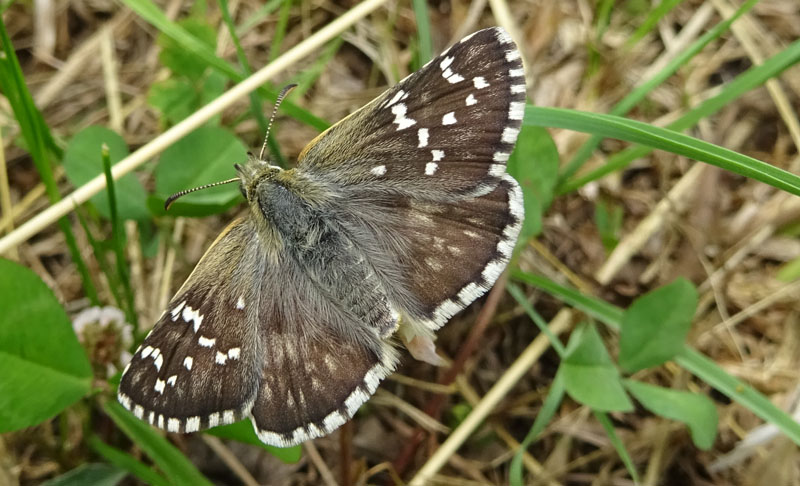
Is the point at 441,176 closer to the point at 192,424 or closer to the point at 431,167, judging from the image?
the point at 431,167

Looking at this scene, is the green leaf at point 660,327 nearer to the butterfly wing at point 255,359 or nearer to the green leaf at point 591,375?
the green leaf at point 591,375

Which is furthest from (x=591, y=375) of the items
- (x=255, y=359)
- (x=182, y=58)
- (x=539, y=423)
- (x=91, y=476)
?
(x=182, y=58)

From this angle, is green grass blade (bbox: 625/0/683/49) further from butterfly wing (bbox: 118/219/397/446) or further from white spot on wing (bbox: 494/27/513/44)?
butterfly wing (bbox: 118/219/397/446)

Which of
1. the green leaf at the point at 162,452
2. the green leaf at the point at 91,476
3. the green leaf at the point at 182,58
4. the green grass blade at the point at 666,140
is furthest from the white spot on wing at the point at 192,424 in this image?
the green leaf at the point at 182,58

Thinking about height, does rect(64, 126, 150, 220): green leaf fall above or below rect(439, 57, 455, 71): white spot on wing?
below

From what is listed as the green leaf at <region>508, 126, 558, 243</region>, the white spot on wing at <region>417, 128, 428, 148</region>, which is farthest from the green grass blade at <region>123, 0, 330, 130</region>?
the green leaf at <region>508, 126, 558, 243</region>

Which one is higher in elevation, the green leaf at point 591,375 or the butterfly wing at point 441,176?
the butterfly wing at point 441,176

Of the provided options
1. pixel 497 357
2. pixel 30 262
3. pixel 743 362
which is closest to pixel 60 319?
pixel 30 262
